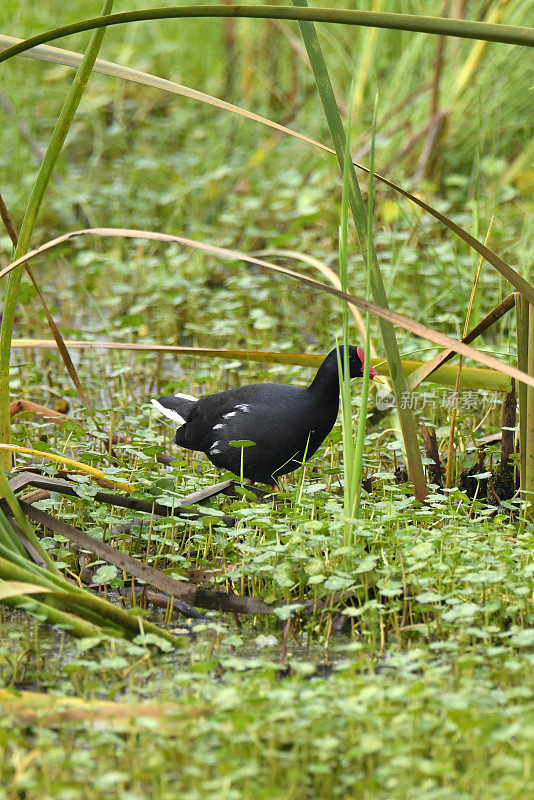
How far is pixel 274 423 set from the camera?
11.9 ft

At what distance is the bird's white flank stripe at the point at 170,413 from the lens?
13.1ft

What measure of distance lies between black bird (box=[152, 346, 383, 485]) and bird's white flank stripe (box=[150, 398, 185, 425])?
18 cm

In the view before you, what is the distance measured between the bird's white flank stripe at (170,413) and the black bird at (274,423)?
0.59 feet

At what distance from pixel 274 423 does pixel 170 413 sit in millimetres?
595

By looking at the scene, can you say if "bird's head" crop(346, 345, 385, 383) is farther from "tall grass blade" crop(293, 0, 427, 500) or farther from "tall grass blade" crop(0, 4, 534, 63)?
"tall grass blade" crop(0, 4, 534, 63)

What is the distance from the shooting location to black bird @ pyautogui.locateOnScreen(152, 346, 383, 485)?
3.61 m

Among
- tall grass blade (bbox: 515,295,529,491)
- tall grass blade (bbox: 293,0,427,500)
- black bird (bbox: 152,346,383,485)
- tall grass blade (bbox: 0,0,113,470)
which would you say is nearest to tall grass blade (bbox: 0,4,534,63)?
tall grass blade (bbox: 0,0,113,470)

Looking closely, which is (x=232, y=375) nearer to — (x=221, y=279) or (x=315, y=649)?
(x=221, y=279)

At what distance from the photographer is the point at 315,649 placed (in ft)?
8.92

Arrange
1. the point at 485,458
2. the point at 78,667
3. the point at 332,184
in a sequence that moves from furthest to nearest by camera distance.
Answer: the point at 332,184
the point at 485,458
the point at 78,667

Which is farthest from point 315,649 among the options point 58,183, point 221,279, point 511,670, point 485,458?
point 58,183

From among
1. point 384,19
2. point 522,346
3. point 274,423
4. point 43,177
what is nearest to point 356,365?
point 274,423

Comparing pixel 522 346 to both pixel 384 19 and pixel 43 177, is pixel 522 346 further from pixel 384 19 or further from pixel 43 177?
pixel 43 177

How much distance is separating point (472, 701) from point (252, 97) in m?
6.87
